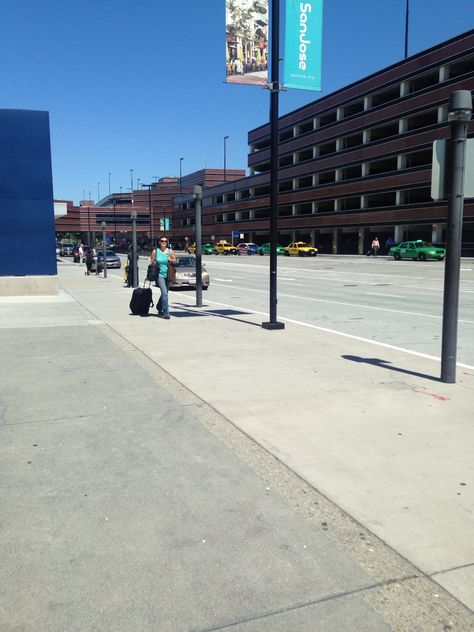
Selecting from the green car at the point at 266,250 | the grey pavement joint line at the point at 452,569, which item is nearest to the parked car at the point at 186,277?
the grey pavement joint line at the point at 452,569

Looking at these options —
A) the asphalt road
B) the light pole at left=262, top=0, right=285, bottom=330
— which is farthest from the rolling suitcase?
the light pole at left=262, top=0, right=285, bottom=330

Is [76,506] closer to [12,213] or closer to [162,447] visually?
[162,447]

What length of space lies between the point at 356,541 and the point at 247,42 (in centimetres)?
930

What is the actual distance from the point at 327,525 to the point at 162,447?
5.65 ft

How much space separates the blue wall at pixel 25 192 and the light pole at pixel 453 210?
14.8m

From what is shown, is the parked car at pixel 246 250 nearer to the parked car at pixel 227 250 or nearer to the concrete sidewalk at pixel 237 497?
the parked car at pixel 227 250

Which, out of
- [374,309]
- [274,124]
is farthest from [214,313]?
[274,124]

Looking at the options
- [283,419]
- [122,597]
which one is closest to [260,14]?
[283,419]

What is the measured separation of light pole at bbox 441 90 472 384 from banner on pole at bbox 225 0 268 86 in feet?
15.5

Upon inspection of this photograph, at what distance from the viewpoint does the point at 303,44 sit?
32.6ft

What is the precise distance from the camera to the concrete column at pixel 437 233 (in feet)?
182

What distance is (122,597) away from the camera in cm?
268

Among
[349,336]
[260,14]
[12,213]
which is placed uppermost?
[260,14]

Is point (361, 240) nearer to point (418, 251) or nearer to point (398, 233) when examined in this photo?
point (398, 233)
